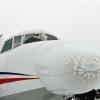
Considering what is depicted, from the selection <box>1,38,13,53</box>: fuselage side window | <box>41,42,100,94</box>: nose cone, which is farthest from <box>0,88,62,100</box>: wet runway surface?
<box>1,38,13,53</box>: fuselage side window

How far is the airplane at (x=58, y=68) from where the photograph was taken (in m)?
7.94

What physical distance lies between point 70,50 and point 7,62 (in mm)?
2941

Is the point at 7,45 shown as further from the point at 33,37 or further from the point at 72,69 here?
the point at 72,69

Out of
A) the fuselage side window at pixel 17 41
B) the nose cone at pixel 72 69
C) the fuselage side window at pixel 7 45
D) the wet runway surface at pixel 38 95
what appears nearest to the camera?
the nose cone at pixel 72 69

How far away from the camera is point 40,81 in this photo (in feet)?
28.1

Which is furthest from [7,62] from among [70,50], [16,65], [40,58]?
[70,50]

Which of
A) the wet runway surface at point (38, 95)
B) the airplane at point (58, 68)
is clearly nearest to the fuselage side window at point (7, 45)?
the airplane at point (58, 68)

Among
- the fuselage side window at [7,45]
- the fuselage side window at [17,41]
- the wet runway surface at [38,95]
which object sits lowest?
the wet runway surface at [38,95]

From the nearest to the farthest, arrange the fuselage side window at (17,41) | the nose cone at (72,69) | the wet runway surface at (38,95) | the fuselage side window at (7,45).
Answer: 1. the nose cone at (72,69)
2. the wet runway surface at (38,95)
3. the fuselage side window at (17,41)
4. the fuselage side window at (7,45)

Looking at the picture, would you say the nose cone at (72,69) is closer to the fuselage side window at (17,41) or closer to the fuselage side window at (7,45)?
the fuselage side window at (17,41)

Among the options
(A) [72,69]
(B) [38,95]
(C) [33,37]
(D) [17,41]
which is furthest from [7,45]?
(A) [72,69]

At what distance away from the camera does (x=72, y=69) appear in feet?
26.1

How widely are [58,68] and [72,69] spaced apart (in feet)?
1.19

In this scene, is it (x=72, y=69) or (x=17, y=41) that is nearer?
(x=72, y=69)
